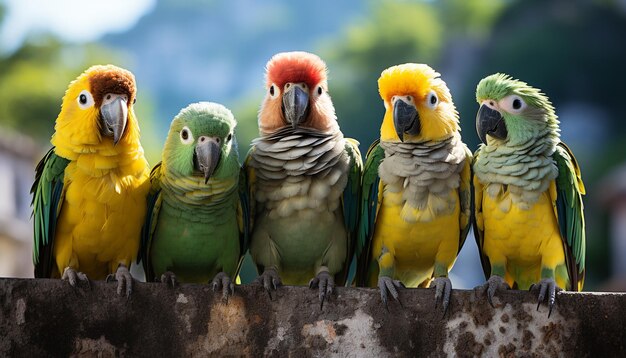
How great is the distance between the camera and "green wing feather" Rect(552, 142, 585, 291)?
15.7ft

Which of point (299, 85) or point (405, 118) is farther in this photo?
point (299, 85)

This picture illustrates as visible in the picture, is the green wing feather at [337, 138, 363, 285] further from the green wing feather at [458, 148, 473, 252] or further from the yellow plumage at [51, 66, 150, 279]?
the yellow plumage at [51, 66, 150, 279]

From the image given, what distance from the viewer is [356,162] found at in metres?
5.11

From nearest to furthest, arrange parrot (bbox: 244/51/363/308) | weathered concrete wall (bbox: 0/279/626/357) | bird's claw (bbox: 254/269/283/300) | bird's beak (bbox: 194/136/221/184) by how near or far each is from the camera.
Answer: weathered concrete wall (bbox: 0/279/626/357) < bird's claw (bbox: 254/269/283/300) < bird's beak (bbox: 194/136/221/184) < parrot (bbox: 244/51/363/308)

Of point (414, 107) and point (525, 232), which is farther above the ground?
point (414, 107)

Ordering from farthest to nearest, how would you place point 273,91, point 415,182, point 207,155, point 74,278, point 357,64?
1. point 357,64
2. point 273,91
3. point 415,182
4. point 207,155
5. point 74,278

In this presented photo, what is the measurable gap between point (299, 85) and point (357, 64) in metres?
52.4

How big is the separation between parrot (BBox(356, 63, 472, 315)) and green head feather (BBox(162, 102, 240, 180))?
82 cm

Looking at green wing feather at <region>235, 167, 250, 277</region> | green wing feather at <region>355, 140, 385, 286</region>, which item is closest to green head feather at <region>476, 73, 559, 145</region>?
green wing feather at <region>355, 140, 385, 286</region>

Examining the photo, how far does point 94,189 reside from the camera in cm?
464

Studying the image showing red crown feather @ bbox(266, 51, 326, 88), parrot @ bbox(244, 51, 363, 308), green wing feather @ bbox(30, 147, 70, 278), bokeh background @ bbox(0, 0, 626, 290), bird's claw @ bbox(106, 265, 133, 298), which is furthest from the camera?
bokeh background @ bbox(0, 0, 626, 290)

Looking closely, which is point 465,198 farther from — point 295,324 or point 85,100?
point 85,100

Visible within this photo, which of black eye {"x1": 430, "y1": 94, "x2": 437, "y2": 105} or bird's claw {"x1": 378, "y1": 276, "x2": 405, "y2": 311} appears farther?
black eye {"x1": 430, "y1": 94, "x2": 437, "y2": 105}

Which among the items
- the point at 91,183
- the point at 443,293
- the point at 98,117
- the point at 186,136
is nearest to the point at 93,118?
the point at 98,117
